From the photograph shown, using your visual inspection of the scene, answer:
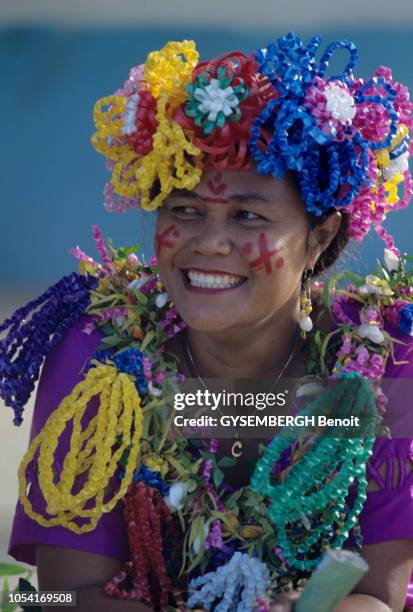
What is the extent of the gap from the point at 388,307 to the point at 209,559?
86 cm

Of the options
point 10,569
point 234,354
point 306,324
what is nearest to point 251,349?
point 234,354

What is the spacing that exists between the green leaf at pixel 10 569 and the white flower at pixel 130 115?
1595 mm

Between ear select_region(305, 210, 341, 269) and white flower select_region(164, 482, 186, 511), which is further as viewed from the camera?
ear select_region(305, 210, 341, 269)

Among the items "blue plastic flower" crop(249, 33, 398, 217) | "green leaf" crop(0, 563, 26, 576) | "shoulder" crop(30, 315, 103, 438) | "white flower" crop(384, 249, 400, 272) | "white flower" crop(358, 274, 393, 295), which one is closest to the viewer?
"blue plastic flower" crop(249, 33, 398, 217)

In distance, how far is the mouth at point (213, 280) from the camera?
9.31ft

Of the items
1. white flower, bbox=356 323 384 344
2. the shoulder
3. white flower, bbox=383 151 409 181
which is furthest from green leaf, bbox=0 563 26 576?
white flower, bbox=383 151 409 181

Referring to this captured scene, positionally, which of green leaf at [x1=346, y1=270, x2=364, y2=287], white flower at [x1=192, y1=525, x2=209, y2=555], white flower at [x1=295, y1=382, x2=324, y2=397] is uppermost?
green leaf at [x1=346, y1=270, x2=364, y2=287]

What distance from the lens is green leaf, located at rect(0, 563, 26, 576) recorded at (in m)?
3.73

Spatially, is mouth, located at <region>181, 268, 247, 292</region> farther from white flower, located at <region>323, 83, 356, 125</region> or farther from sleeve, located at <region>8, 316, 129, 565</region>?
white flower, located at <region>323, 83, 356, 125</region>

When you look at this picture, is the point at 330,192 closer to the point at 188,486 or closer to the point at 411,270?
the point at 411,270

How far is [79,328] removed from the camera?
3084 mm

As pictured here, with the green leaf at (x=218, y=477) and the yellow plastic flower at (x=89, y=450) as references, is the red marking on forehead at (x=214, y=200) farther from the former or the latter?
the green leaf at (x=218, y=477)

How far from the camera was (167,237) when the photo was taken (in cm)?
290

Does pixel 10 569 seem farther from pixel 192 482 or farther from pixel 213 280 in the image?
pixel 213 280
